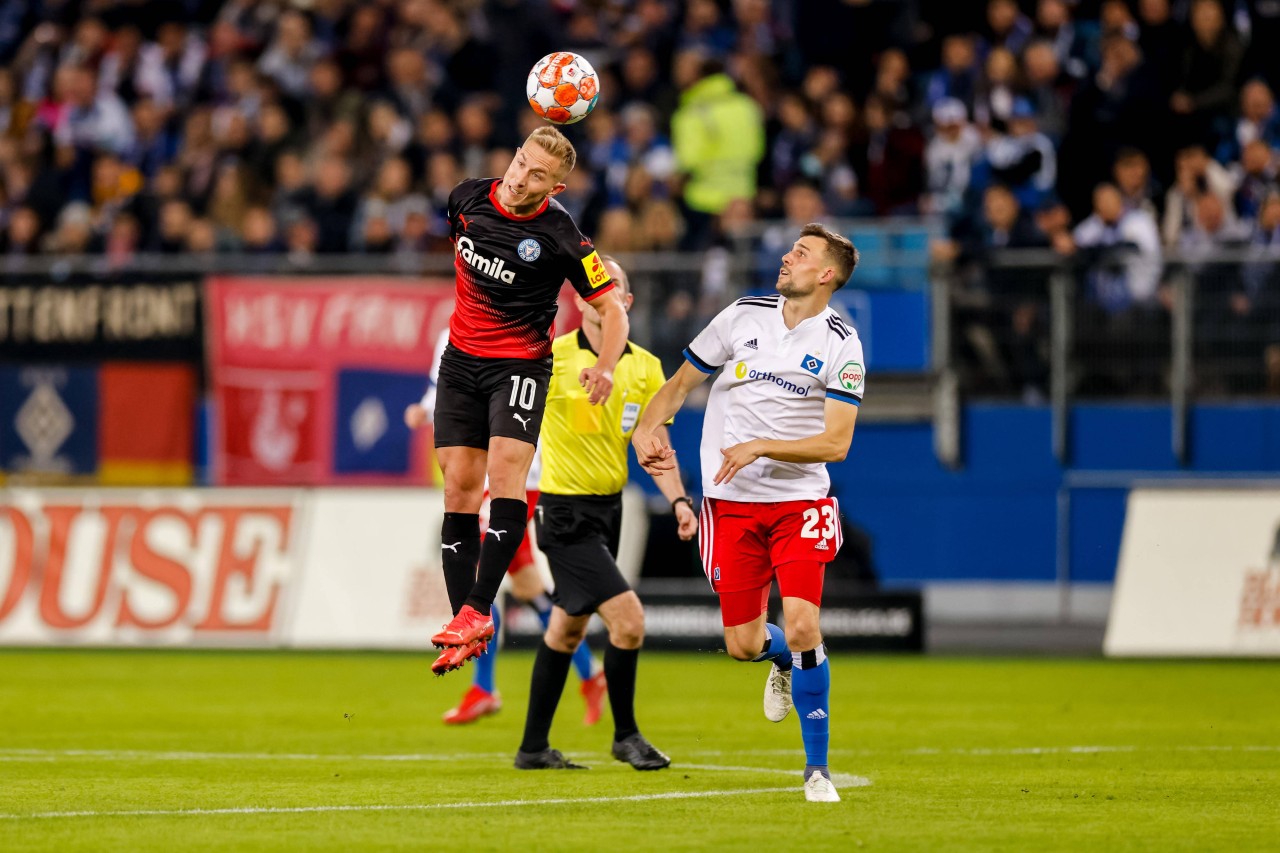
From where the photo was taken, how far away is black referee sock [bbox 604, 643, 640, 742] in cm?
1074

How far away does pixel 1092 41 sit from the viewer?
21.3 metres

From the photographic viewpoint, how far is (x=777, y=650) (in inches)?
402

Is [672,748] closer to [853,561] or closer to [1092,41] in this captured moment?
[853,561]

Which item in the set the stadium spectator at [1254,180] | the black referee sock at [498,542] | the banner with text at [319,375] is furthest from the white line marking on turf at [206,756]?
the stadium spectator at [1254,180]

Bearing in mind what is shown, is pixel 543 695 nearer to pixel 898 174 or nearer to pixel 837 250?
pixel 837 250

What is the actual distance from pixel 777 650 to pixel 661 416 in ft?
4.31

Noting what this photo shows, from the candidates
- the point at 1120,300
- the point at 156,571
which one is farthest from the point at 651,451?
the point at 1120,300

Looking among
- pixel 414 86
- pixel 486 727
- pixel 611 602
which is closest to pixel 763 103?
pixel 414 86

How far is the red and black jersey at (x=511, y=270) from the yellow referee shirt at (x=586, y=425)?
1.87 ft

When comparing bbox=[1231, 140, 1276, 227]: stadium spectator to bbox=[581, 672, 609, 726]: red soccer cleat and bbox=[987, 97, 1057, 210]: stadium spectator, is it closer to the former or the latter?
bbox=[987, 97, 1057, 210]: stadium spectator

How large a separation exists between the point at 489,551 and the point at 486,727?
3.12 m

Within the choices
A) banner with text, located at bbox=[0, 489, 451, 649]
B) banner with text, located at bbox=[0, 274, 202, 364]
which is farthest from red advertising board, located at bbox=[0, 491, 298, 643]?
banner with text, located at bbox=[0, 274, 202, 364]

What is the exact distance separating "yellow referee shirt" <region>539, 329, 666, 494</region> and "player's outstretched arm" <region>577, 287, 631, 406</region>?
624mm

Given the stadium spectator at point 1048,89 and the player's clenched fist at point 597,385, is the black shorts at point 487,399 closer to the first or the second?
the player's clenched fist at point 597,385
